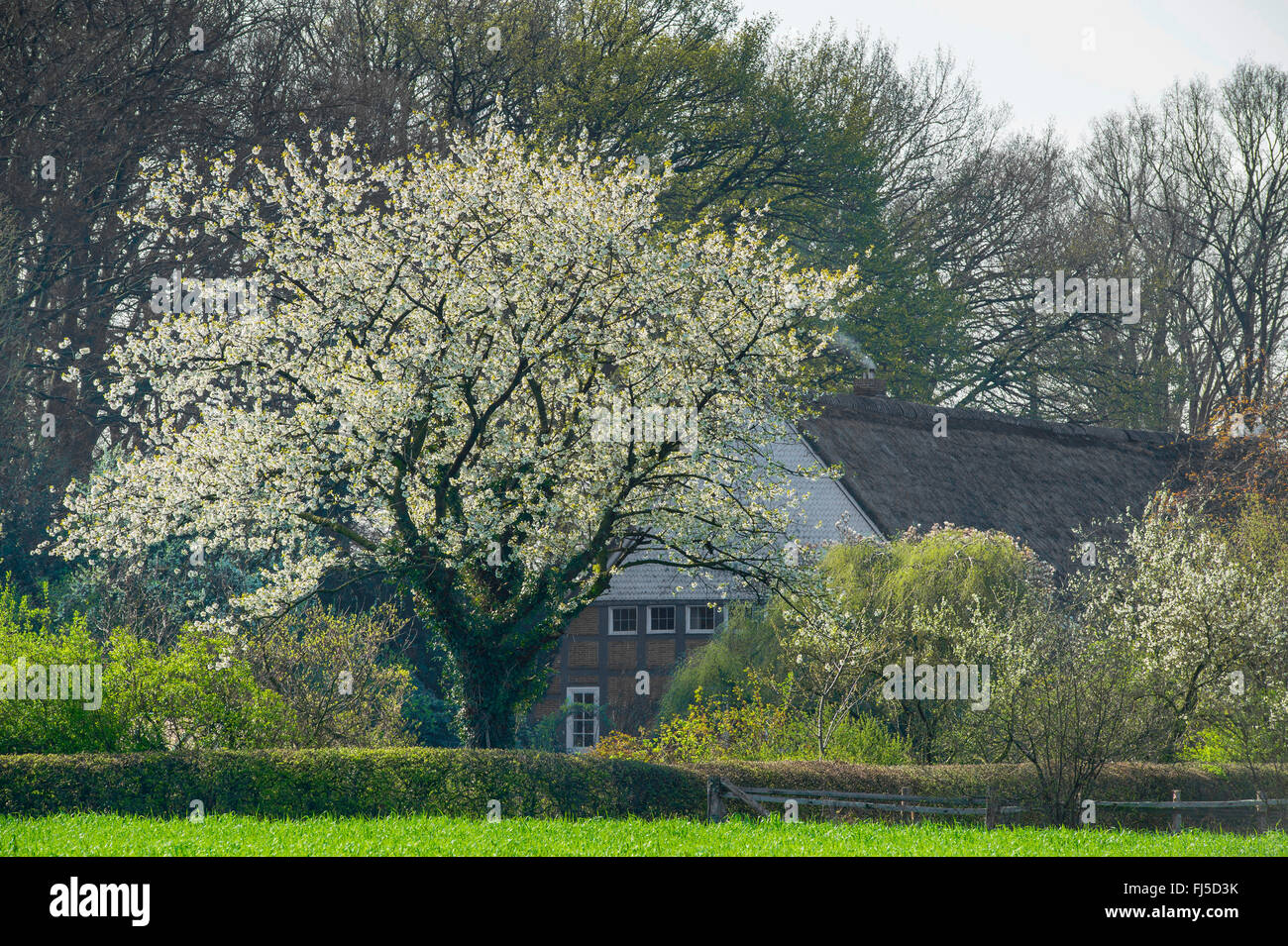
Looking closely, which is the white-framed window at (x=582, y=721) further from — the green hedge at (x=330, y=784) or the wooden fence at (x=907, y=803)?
the green hedge at (x=330, y=784)

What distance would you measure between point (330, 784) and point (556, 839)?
3.50m

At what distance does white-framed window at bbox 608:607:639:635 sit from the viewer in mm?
27797

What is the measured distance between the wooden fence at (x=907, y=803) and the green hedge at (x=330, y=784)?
1.71ft

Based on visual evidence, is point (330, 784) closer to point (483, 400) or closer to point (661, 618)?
point (483, 400)

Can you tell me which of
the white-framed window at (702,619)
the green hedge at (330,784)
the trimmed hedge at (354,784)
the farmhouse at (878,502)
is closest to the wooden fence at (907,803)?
the trimmed hedge at (354,784)

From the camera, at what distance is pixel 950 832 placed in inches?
502

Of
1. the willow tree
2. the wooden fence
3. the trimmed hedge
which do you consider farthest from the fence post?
the willow tree

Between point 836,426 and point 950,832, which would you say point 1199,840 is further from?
point 836,426

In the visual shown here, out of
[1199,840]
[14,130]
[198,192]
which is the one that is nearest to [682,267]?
[1199,840]

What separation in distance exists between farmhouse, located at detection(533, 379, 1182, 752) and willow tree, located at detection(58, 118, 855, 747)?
700cm

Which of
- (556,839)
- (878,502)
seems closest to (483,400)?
(556,839)

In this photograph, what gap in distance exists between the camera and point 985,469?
103 ft

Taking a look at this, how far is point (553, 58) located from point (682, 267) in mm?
17376

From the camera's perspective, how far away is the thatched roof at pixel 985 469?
2855 cm
